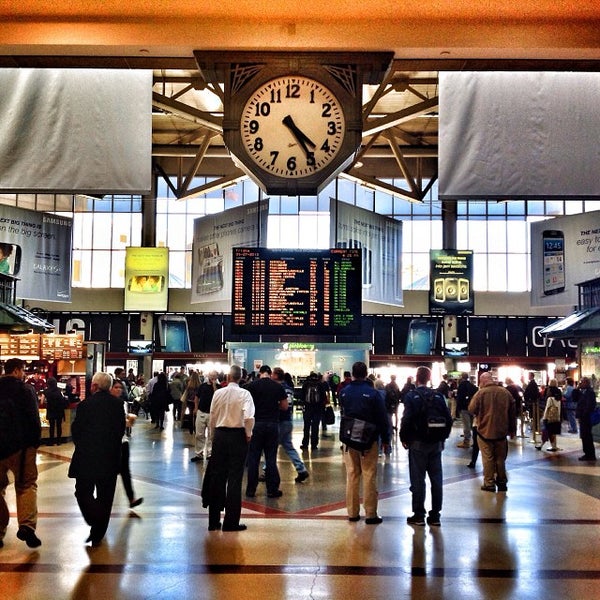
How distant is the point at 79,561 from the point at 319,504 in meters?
3.46

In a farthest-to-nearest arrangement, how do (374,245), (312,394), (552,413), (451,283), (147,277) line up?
(451,283), (147,277), (374,245), (312,394), (552,413)

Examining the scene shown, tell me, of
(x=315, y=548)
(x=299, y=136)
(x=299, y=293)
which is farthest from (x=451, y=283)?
(x=299, y=136)

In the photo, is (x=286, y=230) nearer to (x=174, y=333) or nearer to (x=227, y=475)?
(x=174, y=333)

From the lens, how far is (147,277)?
32.6 metres

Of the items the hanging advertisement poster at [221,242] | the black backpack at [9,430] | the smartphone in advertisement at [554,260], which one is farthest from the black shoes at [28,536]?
the smartphone in advertisement at [554,260]

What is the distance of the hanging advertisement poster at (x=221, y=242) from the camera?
72.6 feet

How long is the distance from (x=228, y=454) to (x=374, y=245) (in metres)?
17.1

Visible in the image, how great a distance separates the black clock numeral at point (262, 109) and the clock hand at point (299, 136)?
130 mm

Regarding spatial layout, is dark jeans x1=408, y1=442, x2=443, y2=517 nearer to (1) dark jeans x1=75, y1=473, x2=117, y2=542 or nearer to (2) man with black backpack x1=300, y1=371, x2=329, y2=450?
(1) dark jeans x1=75, y1=473, x2=117, y2=542

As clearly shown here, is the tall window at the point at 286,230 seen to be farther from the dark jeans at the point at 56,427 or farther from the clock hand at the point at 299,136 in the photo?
the clock hand at the point at 299,136

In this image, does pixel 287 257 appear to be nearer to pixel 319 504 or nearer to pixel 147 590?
pixel 319 504

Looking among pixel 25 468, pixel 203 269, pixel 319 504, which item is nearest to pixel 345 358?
pixel 203 269

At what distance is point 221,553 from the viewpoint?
21.5 feet

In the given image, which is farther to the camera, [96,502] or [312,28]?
[96,502]
